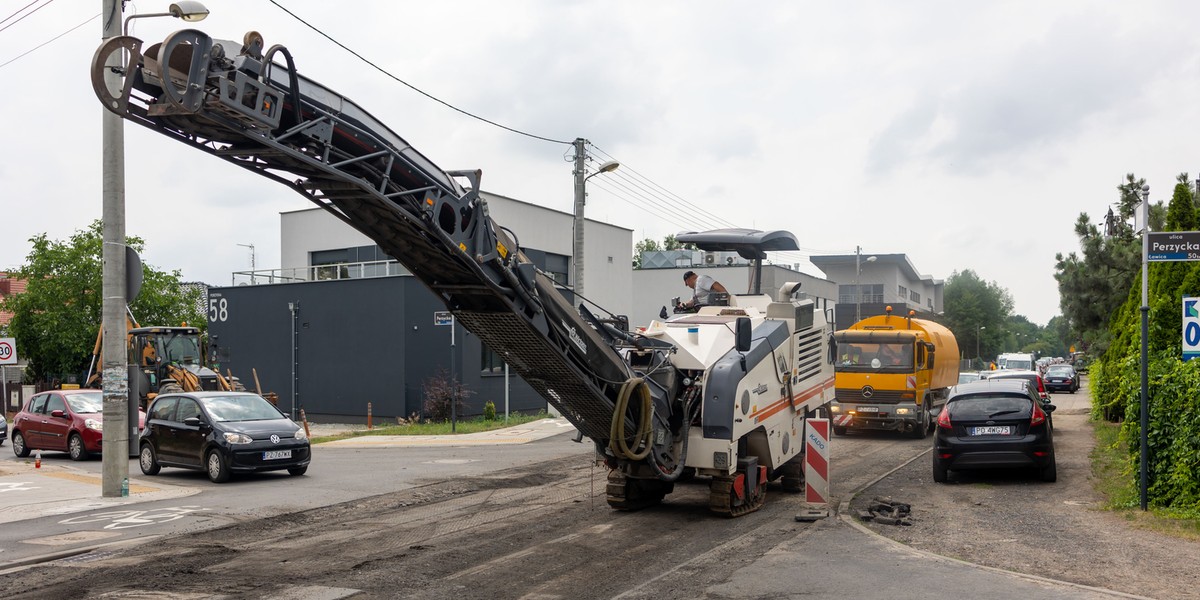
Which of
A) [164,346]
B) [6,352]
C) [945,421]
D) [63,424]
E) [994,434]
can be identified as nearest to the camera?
[994,434]

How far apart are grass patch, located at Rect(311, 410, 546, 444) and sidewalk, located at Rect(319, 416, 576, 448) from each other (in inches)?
20.7

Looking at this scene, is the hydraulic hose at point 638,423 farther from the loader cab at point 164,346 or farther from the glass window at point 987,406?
the loader cab at point 164,346

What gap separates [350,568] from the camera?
9.01m

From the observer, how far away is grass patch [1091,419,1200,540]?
10292 mm

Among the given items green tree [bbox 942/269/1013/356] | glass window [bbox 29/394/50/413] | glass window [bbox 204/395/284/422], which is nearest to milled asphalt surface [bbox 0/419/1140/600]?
glass window [bbox 204/395/284/422]

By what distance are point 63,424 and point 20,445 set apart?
2.27 metres

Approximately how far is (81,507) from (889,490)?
36.5 feet

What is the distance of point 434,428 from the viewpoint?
28016 mm

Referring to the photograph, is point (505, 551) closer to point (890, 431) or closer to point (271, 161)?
point (271, 161)

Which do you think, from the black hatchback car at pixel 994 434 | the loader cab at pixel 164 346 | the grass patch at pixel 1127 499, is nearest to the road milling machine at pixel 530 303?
the black hatchback car at pixel 994 434

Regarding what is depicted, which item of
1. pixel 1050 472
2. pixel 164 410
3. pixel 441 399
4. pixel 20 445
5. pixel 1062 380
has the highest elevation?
pixel 164 410

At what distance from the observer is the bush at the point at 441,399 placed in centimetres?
2975

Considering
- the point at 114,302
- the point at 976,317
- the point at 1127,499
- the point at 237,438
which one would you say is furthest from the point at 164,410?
the point at 976,317

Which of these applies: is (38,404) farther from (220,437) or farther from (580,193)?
(580,193)
